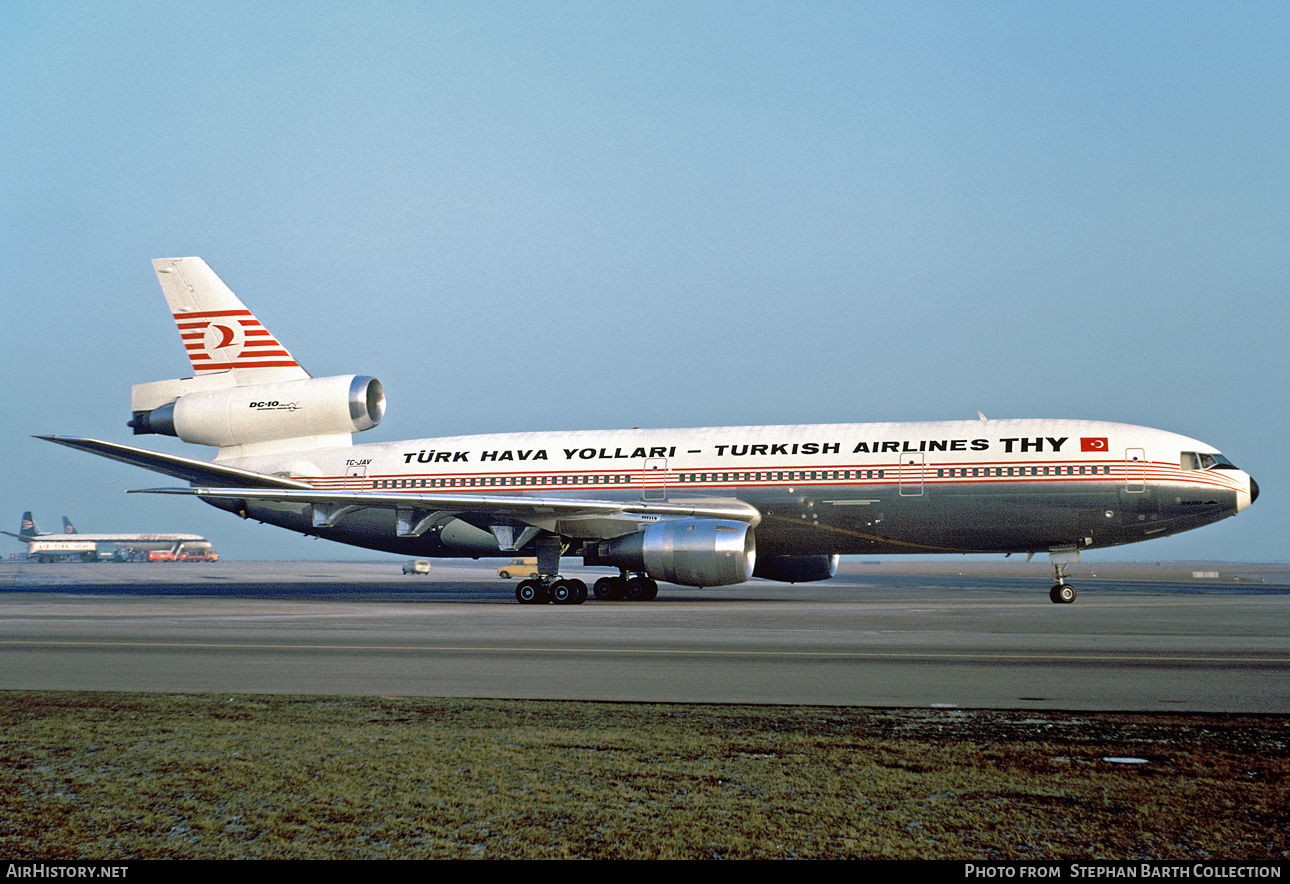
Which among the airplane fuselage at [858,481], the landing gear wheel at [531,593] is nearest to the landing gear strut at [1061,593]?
the airplane fuselage at [858,481]

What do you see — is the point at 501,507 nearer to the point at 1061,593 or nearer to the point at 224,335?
the point at 224,335

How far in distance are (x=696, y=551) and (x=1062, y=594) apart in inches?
370

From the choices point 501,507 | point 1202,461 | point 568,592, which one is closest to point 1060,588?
point 1202,461

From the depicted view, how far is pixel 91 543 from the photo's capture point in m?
135

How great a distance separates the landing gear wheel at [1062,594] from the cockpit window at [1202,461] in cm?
424

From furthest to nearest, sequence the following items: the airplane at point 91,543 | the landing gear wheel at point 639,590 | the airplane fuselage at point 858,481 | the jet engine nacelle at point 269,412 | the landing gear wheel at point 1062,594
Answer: the airplane at point 91,543
the jet engine nacelle at point 269,412
the landing gear wheel at point 639,590
the airplane fuselage at point 858,481
the landing gear wheel at point 1062,594

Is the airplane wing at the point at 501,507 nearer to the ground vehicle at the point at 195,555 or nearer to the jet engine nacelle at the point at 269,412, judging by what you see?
the jet engine nacelle at the point at 269,412

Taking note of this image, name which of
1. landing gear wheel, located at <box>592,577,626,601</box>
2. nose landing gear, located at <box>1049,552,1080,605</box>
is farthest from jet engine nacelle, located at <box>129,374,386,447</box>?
nose landing gear, located at <box>1049,552,1080,605</box>

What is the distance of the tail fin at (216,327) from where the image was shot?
3097 centimetres

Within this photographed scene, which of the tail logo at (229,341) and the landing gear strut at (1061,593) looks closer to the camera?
the landing gear strut at (1061,593)

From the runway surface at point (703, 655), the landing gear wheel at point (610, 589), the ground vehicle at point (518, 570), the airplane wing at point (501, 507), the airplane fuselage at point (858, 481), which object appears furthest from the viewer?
the ground vehicle at point (518, 570)

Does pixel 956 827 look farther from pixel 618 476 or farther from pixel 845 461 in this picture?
pixel 618 476

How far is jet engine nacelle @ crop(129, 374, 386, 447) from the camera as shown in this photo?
3048cm
